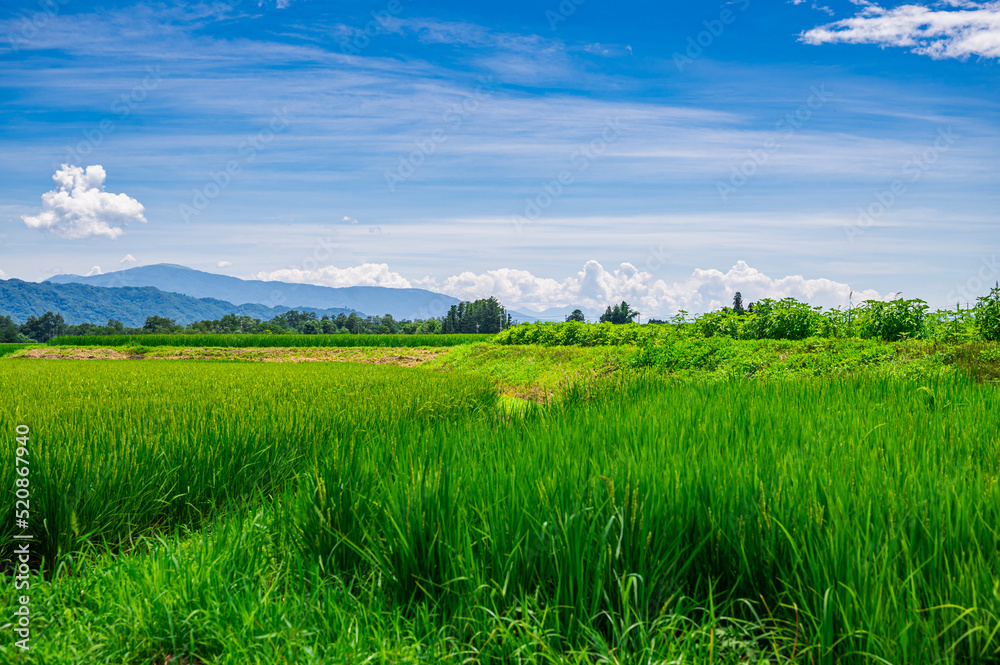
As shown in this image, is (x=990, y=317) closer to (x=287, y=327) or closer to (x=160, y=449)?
(x=160, y=449)

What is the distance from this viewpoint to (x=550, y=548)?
221 centimetres

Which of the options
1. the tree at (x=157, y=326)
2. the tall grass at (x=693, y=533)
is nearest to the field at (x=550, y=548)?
the tall grass at (x=693, y=533)

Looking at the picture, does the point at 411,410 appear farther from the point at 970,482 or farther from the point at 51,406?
the point at 970,482

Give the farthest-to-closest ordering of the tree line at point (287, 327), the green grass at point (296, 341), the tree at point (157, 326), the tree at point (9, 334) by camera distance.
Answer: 1. the tree at point (9, 334)
2. the tree at point (157, 326)
3. the tree line at point (287, 327)
4. the green grass at point (296, 341)

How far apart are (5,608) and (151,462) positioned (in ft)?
4.55

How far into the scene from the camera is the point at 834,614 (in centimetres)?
198

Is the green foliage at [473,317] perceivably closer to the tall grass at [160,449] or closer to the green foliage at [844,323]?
the green foliage at [844,323]

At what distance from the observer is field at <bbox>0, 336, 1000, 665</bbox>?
1.94m

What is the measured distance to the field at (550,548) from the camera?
6.36 feet

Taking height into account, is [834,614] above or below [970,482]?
below

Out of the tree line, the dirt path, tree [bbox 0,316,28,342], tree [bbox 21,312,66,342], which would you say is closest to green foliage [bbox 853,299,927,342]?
the dirt path

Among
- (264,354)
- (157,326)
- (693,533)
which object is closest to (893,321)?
(693,533)

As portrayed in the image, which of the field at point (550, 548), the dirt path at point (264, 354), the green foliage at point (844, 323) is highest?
the green foliage at point (844, 323)

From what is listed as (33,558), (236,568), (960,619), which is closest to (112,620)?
(236,568)
